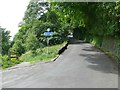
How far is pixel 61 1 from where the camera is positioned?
23828 mm

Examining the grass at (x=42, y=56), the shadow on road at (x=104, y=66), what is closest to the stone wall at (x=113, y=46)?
the shadow on road at (x=104, y=66)

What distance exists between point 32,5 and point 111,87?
55542 mm

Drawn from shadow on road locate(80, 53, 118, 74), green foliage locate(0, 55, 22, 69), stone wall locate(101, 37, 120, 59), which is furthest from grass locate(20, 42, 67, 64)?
stone wall locate(101, 37, 120, 59)

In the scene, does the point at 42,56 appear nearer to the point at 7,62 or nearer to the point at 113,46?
the point at 7,62

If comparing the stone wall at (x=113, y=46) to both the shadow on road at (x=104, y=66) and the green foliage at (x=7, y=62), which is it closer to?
the shadow on road at (x=104, y=66)

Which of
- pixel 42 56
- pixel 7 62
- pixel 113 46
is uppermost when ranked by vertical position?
pixel 113 46

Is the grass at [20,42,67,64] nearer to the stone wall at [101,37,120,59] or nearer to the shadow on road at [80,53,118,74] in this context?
the shadow on road at [80,53,118,74]

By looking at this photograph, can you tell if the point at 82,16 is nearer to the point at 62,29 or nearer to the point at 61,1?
the point at 61,1

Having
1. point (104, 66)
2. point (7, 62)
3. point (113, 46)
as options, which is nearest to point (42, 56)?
point (7, 62)

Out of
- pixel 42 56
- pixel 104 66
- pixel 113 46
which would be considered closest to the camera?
pixel 104 66

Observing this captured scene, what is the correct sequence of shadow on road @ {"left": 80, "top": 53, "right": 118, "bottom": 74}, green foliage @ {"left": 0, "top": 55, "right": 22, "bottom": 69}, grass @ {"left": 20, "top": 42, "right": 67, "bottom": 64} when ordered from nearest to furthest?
1. shadow on road @ {"left": 80, "top": 53, "right": 118, "bottom": 74}
2. green foliage @ {"left": 0, "top": 55, "right": 22, "bottom": 69}
3. grass @ {"left": 20, "top": 42, "right": 67, "bottom": 64}

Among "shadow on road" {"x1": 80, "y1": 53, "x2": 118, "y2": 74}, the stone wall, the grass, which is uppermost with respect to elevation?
the stone wall

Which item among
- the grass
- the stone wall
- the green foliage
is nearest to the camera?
the green foliage

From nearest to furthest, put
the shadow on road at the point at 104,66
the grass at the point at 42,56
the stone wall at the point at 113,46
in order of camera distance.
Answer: the shadow on road at the point at 104,66
the stone wall at the point at 113,46
the grass at the point at 42,56
